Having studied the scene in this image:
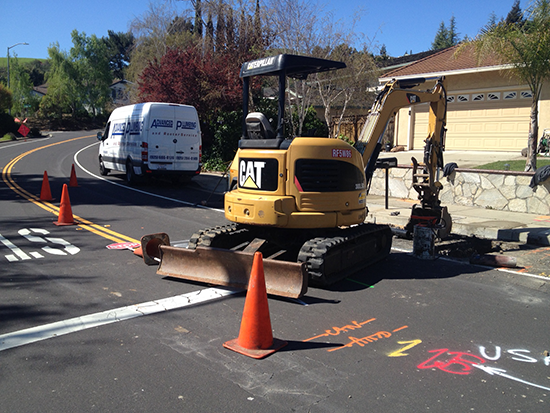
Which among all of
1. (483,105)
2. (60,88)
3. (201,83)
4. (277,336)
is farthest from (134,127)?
(60,88)

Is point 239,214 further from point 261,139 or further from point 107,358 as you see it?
point 107,358

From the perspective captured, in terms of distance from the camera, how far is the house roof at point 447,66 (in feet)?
62.2

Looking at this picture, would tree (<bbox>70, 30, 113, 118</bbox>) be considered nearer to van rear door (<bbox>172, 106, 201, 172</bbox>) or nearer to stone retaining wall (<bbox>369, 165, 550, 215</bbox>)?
van rear door (<bbox>172, 106, 201, 172</bbox>)

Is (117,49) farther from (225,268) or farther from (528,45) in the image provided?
(225,268)

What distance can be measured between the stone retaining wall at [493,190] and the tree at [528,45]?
149 cm

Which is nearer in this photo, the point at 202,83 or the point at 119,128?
the point at 119,128

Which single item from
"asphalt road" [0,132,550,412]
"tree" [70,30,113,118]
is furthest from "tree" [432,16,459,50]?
"asphalt road" [0,132,550,412]

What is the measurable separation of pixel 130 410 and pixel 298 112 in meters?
17.3

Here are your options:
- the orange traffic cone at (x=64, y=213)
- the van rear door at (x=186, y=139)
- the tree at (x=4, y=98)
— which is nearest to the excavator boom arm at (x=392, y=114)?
the orange traffic cone at (x=64, y=213)

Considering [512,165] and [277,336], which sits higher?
[512,165]

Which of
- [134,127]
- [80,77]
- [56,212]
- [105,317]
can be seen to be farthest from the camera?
[80,77]

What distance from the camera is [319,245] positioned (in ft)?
20.9

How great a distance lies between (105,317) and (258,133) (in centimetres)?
325

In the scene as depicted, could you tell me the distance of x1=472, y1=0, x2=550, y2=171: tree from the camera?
41.2 feet
